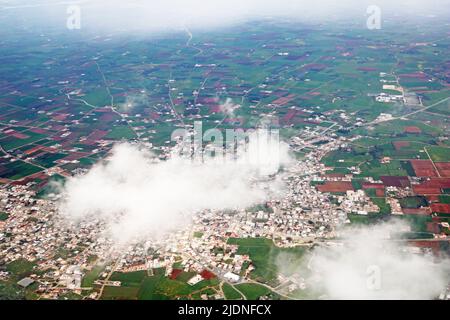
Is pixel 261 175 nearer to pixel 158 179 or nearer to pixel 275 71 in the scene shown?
pixel 158 179

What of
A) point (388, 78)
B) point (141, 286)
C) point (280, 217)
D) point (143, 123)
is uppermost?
point (388, 78)

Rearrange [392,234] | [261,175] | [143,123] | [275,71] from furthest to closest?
[275,71], [143,123], [261,175], [392,234]

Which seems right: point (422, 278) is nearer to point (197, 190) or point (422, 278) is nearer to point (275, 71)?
point (197, 190)

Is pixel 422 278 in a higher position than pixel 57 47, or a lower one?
lower

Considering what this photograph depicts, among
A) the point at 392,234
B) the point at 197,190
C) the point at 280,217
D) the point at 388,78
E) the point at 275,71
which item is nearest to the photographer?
the point at 392,234

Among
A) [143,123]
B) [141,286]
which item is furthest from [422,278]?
[143,123]

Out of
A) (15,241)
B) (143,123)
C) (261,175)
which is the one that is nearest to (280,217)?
(261,175)

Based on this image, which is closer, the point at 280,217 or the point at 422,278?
the point at 422,278
